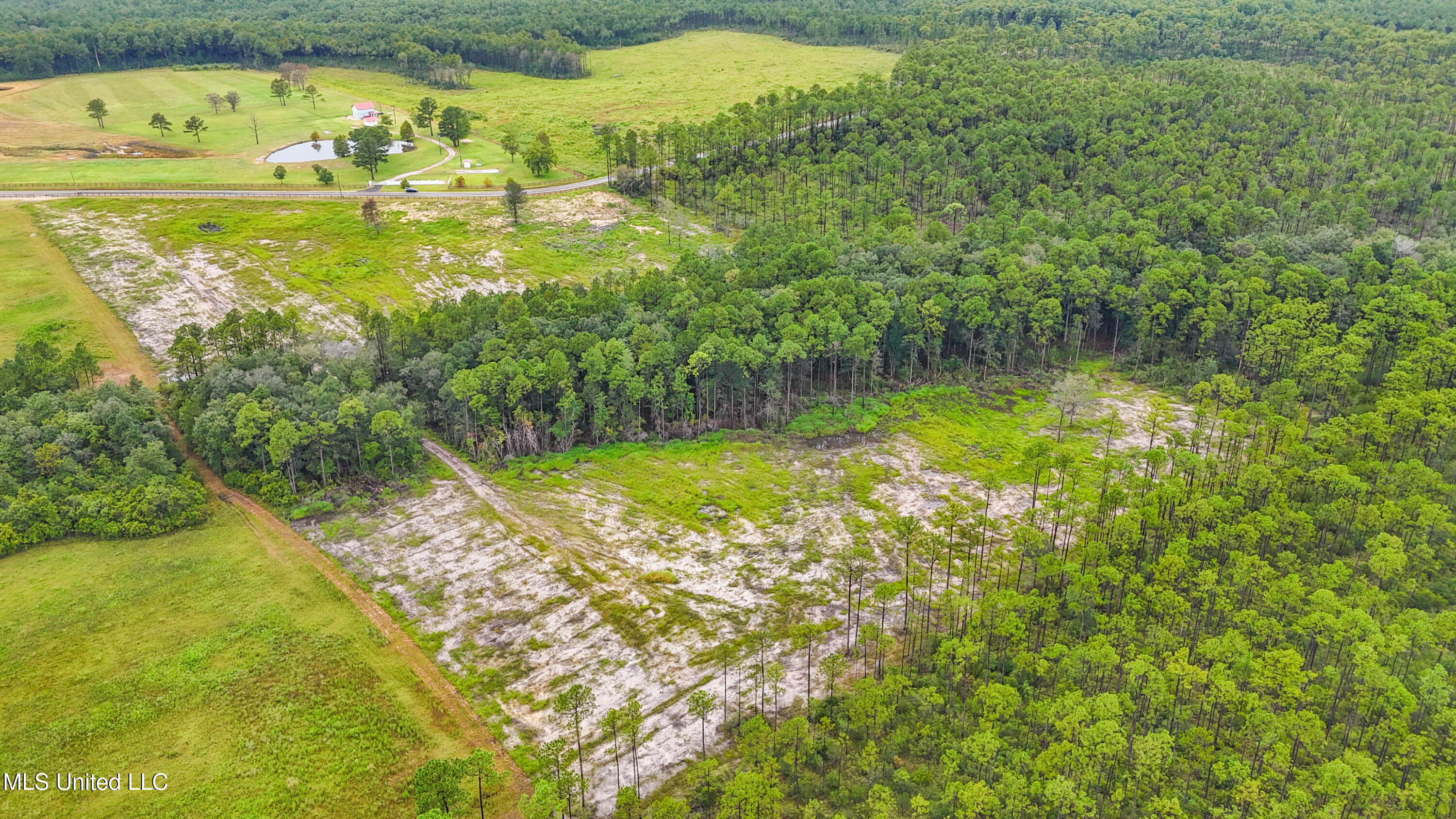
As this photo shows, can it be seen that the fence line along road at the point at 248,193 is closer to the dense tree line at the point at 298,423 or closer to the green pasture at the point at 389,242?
the green pasture at the point at 389,242

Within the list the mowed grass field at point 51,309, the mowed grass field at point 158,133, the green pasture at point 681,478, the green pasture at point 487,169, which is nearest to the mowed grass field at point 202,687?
the green pasture at point 681,478

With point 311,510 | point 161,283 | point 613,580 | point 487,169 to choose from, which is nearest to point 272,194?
point 161,283

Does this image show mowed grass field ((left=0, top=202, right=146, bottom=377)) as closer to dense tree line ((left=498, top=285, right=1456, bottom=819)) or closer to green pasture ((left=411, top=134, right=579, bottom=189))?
green pasture ((left=411, top=134, right=579, bottom=189))

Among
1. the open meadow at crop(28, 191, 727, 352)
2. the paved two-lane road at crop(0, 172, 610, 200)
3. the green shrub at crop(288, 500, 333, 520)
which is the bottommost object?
the green shrub at crop(288, 500, 333, 520)

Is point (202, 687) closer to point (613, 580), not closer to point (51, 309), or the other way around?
point (613, 580)

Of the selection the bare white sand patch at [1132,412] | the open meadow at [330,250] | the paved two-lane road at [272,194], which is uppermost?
the paved two-lane road at [272,194]

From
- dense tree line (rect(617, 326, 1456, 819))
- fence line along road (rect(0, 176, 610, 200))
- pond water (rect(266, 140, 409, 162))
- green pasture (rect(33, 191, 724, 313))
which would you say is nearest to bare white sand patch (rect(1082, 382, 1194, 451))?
dense tree line (rect(617, 326, 1456, 819))

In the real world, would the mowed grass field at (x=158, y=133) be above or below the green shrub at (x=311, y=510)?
above

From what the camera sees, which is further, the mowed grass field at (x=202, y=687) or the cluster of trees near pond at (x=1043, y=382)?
the mowed grass field at (x=202, y=687)
